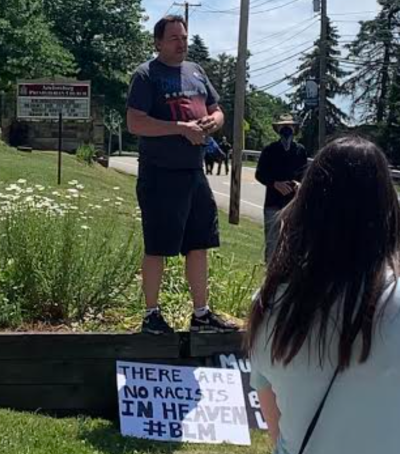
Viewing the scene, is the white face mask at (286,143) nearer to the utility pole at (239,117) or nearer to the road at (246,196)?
the utility pole at (239,117)

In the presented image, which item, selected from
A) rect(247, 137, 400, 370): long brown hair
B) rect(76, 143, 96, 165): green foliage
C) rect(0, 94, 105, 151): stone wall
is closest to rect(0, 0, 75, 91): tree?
rect(0, 94, 105, 151): stone wall

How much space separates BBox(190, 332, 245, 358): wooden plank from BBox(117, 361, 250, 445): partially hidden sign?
0.32 feet

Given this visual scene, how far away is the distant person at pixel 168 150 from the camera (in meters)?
4.76

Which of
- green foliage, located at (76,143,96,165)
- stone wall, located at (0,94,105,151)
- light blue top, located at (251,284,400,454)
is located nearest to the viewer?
light blue top, located at (251,284,400,454)

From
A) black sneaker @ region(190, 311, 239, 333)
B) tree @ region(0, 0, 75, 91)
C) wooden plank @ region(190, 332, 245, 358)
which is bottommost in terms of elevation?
wooden plank @ region(190, 332, 245, 358)

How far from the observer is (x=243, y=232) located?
617 inches

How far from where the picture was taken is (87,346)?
4652mm

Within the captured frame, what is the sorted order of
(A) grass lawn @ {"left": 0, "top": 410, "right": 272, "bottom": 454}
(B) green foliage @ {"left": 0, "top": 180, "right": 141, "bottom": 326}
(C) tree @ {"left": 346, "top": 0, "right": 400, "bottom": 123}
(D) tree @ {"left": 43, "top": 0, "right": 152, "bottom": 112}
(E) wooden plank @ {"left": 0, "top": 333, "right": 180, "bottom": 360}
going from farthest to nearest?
(C) tree @ {"left": 346, "top": 0, "right": 400, "bottom": 123} < (D) tree @ {"left": 43, "top": 0, "right": 152, "bottom": 112} < (B) green foliage @ {"left": 0, "top": 180, "right": 141, "bottom": 326} < (E) wooden plank @ {"left": 0, "top": 333, "right": 180, "bottom": 360} < (A) grass lawn @ {"left": 0, "top": 410, "right": 272, "bottom": 454}

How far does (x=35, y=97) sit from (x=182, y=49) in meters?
18.3

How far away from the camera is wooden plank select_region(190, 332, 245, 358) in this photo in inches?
191

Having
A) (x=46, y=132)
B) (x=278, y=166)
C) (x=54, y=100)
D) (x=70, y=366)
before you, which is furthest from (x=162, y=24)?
(x=46, y=132)

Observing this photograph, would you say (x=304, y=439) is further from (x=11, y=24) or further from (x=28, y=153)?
(x=11, y=24)

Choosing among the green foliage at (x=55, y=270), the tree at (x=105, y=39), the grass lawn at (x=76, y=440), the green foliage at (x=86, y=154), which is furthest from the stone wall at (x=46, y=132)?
the grass lawn at (x=76, y=440)

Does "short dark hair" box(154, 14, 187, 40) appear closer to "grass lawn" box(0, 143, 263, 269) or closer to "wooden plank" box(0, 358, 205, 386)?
"wooden plank" box(0, 358, 205, 386)
